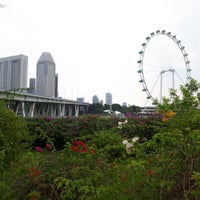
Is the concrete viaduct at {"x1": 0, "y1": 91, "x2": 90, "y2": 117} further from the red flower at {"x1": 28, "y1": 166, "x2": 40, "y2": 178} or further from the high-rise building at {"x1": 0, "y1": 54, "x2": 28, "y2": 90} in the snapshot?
the red flower at {"x1": 28, "y1": 166, "x2": 40, "y2": 178}

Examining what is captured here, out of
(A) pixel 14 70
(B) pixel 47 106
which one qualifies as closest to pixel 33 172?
(A) pixel 14 70

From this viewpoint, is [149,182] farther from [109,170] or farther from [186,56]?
[186,56]

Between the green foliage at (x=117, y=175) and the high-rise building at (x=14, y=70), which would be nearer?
the green foliage at (x=117, y=175)

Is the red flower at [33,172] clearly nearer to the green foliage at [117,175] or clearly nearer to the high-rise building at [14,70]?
the green foliage at [117,175]

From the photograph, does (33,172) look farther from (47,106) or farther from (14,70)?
(47,106)

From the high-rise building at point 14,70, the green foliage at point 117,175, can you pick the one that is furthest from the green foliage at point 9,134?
the high-rise building at point 14,70

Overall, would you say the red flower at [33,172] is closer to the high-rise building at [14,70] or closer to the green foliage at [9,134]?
the green foliage at [9,134]

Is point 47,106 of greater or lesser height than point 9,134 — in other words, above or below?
above

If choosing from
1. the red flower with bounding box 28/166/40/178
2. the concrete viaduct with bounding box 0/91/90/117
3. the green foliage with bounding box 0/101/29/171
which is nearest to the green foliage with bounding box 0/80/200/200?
the red flower with bounding box 28/166/40/178

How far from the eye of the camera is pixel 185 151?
7.12 feet

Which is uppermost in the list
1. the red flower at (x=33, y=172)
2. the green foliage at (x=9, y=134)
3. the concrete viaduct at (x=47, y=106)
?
the concrete viaduct at (x=47, y=106)

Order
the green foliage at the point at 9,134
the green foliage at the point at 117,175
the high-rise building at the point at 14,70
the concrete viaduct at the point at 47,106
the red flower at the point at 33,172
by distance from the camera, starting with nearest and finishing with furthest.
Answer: the green foliage at the point at 117,175
the red flower at the point at 33,172
the green foliage at the point at 9,134
the high-rise building at the point at 14,70
the concrete viaduct at the point at 47,106

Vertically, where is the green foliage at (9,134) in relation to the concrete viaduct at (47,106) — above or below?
below

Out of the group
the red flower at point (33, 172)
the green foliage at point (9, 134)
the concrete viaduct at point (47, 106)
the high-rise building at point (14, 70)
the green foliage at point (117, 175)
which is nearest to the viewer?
the green foliage at point (117, 175)
